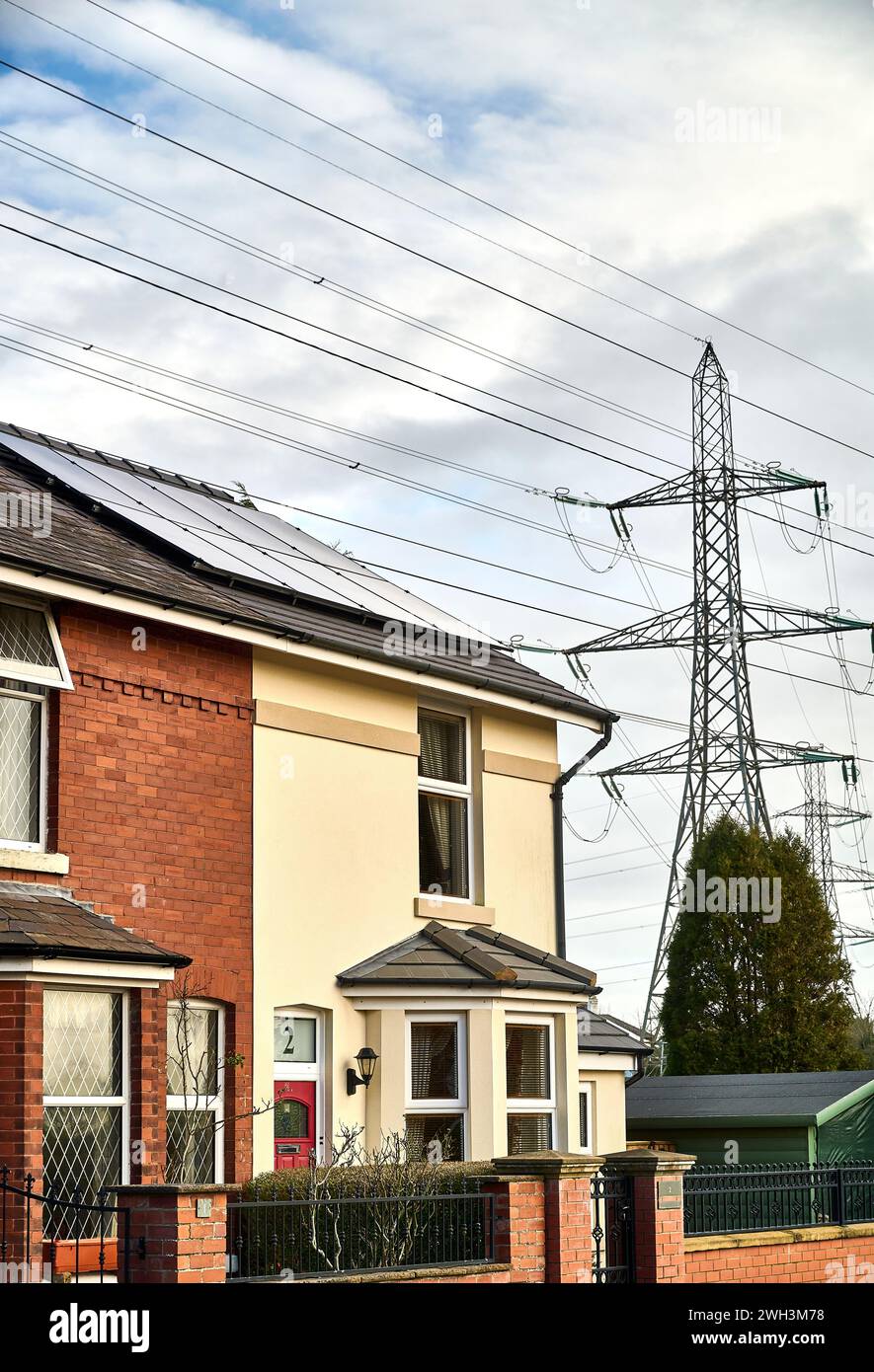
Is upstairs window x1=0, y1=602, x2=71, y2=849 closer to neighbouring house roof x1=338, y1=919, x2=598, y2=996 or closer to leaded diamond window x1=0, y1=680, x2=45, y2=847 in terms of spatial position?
leaded diamond window x1=0, y1=680, x2=45, y2=847

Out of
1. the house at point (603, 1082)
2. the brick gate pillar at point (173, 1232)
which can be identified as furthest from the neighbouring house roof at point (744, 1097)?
the brick gate pillar at point (173, 1232)

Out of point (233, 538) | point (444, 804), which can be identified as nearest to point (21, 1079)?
point (444, 804)

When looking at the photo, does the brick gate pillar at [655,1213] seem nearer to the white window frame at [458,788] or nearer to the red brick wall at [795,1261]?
the red brick wall at [795,1261]

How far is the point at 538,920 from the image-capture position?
20.4 metres

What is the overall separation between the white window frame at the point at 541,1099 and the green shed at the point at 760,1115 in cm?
363

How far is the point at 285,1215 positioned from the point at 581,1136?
9.06 metres

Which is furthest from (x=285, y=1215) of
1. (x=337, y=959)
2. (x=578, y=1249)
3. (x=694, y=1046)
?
(x=694, y=1046)

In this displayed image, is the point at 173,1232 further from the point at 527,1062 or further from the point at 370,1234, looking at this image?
the point at 527,1062

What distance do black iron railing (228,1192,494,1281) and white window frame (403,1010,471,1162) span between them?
398cm

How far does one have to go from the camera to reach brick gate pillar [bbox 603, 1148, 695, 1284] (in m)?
13.9

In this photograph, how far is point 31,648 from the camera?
48.9 ft

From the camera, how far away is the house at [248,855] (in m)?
14.1

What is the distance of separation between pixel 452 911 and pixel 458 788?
4.69 feet
